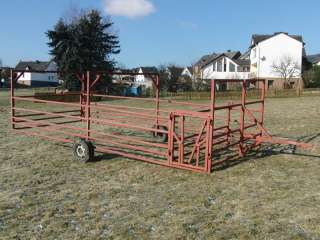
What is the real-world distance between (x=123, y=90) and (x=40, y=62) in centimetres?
5324

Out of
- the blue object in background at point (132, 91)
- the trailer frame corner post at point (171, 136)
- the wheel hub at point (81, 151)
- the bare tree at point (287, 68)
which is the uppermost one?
the bare tree at point (287, 68)

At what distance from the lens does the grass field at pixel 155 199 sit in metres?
4.81

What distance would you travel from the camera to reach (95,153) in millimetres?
9320

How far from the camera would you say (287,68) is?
165 feet

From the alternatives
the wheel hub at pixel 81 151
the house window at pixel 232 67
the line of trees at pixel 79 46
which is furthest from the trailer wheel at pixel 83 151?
the house window at pixel 232 67

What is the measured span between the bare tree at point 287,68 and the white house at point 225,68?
23.6ft

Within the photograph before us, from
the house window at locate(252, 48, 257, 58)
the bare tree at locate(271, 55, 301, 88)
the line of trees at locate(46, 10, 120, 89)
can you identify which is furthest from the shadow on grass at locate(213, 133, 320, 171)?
the house window at locate(252, 48, 257, 58)

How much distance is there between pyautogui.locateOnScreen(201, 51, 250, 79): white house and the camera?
58156 millimetres

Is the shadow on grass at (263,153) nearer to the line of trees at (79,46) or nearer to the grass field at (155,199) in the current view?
the grass field at (155,199)

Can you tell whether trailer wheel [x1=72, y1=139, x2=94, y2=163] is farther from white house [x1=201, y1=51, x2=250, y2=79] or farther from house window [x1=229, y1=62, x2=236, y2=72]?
house window [x1=229, y1=62, x2=236, y2=72]

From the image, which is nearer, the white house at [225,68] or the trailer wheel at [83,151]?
the trailer wheel at [83,151]

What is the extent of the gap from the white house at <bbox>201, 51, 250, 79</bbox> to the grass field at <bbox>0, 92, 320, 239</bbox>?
165 ft

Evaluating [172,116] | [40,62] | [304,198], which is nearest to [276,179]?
[304,198]

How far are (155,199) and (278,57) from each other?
48.8m
